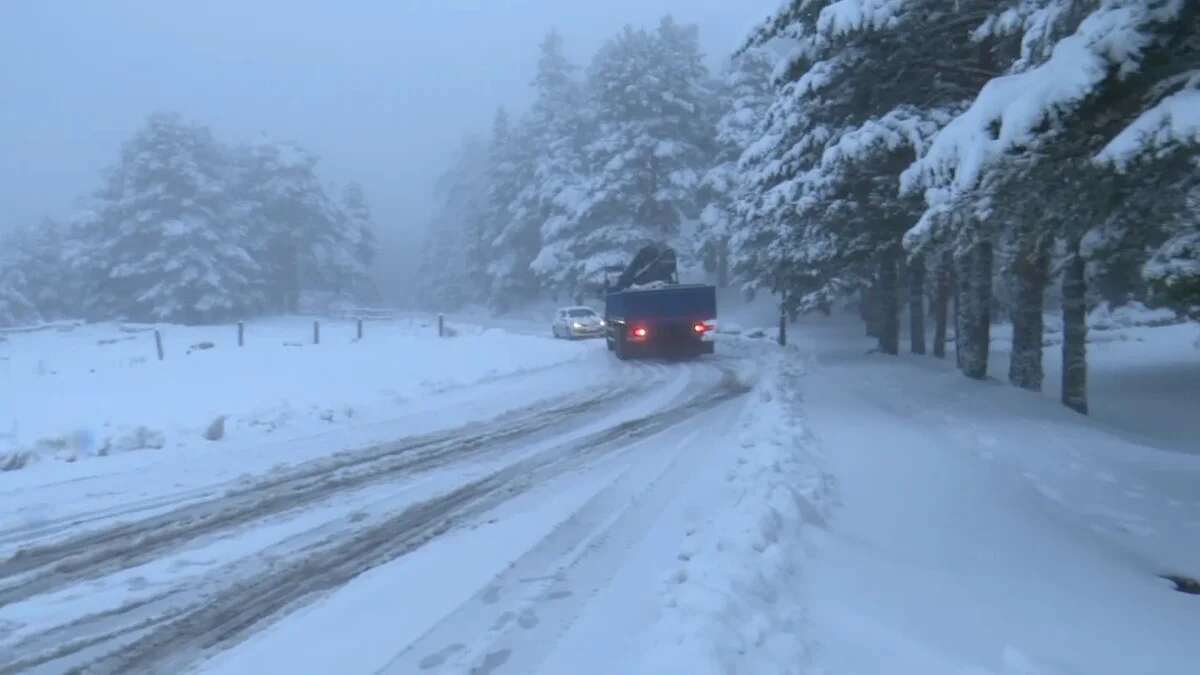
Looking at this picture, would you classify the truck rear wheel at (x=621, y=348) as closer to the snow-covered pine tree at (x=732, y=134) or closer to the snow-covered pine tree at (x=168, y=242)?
the snow-covered pine tree at (x=732, y=134)

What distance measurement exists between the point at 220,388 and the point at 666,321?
1230 cm

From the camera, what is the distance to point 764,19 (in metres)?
13.1

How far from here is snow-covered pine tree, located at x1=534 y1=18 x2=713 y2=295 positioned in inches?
1678

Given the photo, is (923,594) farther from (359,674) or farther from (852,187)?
(852,187)

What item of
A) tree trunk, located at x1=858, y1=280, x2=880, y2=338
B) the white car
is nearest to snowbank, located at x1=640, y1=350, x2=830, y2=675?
tree trunk, located at x1=858, y1=280, x2=880, y2=338

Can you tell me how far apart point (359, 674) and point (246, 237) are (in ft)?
187

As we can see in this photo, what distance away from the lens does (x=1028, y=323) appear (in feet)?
52.4

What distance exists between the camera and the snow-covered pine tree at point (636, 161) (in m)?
42.6

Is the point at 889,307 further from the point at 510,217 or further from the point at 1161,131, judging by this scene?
the point at 510,217

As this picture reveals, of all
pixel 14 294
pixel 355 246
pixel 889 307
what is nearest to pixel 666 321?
pixel 889 307

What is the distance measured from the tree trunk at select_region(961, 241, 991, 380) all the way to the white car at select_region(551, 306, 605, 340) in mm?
20965

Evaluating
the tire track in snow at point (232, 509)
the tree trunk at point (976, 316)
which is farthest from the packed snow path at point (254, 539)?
the tree trunk at point (976, 316)

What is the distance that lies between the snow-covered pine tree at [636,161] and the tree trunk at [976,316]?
81.9 feet

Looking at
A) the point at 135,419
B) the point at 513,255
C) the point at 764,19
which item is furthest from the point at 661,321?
the point at 513,255
